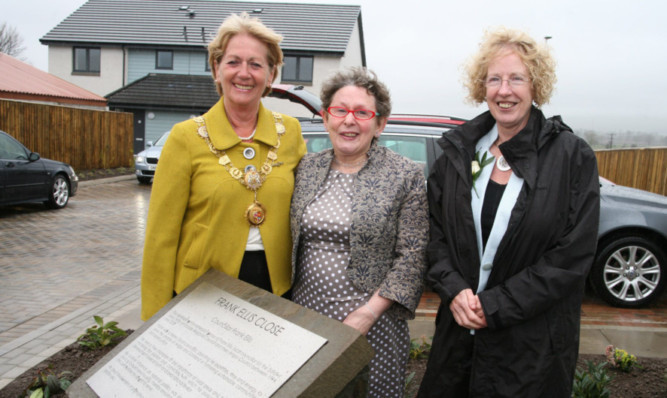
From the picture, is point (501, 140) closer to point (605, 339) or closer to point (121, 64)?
point (605, 339)

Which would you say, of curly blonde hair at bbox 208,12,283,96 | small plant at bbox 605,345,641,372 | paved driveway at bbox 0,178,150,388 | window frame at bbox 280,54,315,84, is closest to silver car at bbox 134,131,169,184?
paved driveway at bbox 0,178,150,388

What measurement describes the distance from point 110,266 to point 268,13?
26232mm

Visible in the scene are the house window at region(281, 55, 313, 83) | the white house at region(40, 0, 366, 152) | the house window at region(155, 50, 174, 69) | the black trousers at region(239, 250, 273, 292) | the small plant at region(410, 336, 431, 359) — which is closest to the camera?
the black trousers at region(239, 250, 273, 292)

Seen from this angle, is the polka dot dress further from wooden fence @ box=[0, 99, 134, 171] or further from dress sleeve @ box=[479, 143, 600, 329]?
wooden fence @ box=[0, 99, 134, 171]

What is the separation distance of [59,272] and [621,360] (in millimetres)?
6546

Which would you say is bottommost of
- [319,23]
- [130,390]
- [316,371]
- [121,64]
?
[130,390]

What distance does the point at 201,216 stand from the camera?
243 cm

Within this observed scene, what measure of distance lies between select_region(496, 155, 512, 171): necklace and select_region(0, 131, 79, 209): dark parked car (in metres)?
10.5

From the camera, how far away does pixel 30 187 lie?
10.9 meters

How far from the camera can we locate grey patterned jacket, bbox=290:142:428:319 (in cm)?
229

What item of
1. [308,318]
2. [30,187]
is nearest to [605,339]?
[308,318]

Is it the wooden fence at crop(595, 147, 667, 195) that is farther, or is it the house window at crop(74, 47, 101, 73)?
Result: the house window at crop(74, 47, 101, 73)

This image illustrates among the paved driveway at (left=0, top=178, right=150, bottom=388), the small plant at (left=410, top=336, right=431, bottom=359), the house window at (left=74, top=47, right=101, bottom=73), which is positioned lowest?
the paved driveway at (left=0, top=178, right=150, bottom=388)

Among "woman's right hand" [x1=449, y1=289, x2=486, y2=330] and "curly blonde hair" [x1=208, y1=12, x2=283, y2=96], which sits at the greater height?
"curly blonde hair" [x1=208, y1=12, x2=283, y2=96]
